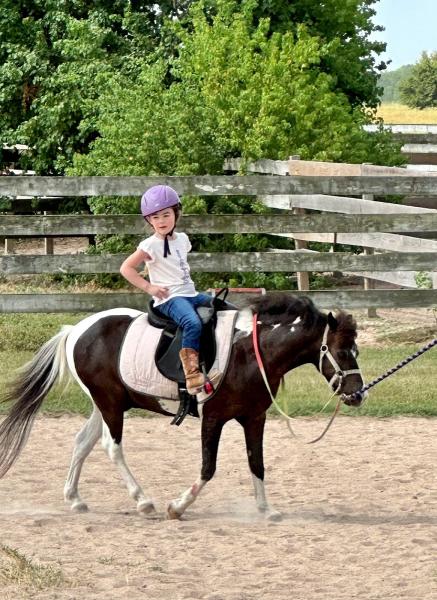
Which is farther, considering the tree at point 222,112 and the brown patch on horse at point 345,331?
the tree at point 222,112

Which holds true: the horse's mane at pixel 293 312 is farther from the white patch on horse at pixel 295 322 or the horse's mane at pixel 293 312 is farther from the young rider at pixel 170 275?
the young rider at pixel 170 275

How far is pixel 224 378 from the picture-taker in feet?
25.5

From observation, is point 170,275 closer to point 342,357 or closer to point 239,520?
point 342,357

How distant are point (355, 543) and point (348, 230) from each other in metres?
6.44

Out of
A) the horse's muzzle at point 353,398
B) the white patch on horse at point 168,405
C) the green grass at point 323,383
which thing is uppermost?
the horse's muzzle at point 353,398

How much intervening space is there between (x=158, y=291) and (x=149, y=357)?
0.42 meters

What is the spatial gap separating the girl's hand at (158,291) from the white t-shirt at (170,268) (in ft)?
0.08

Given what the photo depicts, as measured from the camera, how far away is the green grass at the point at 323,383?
11.2 m

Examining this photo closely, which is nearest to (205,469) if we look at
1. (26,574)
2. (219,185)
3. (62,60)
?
(26,574)

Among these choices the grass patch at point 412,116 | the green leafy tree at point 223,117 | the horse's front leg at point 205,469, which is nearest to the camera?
the horse's front leg at point 205,469

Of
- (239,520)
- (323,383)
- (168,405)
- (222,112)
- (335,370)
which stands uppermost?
(222,112)

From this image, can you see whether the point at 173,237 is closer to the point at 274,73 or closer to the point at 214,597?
the point at 214,597

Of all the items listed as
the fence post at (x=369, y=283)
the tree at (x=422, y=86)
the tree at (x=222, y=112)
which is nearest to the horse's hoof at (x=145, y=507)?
the fence post at (x=369, y=283)

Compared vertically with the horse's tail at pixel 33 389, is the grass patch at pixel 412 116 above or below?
below
